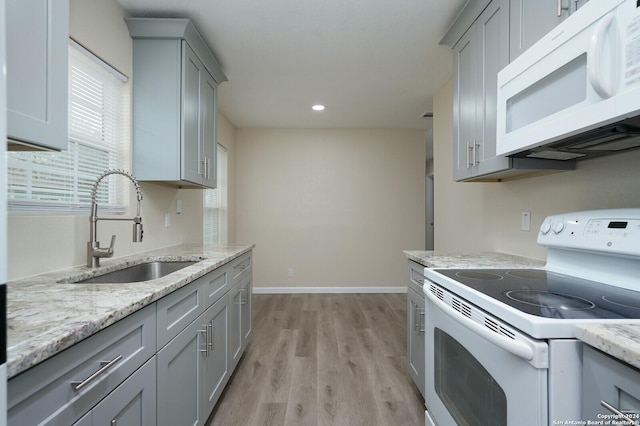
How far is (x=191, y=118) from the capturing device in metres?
2.26

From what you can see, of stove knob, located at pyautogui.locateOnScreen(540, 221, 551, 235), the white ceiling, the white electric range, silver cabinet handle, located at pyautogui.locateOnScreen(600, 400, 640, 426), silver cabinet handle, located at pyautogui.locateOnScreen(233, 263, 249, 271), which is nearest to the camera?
silver cabinet handle, located at pyautogui.locateOnScreen(600, 400, 640, 426)

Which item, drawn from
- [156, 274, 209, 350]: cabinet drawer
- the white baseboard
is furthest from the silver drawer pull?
the white baseboard

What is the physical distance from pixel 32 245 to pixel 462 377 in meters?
1.81

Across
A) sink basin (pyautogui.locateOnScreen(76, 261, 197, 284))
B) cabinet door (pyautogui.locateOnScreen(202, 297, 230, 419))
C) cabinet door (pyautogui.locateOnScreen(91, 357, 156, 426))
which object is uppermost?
sink basin (pyautogui.locateOnScreen(76, 261, 197, 284))

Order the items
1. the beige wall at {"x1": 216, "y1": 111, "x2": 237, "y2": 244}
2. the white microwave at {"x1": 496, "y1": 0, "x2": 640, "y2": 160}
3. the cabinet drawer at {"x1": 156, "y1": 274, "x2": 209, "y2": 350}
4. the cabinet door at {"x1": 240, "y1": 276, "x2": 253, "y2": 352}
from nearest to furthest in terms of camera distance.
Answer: the white microwave at {"x1": 496, "y1": 0, "x2": 640, "y2": 160} < the cabinet drawer at {"x1": 156, "y1": 274, "x2": 209, "y2": 350} < the cabinet door at {"x1": 240, "y1": 276, "x2": 253, "y2": 352} < the beige wall at {"x1": 216, "y1": 111, "x2": 237, "y2": 244}

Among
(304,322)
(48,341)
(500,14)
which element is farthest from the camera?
(304,322)

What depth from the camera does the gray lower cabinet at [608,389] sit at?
1.98ft

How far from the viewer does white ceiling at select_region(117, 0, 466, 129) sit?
201 cm

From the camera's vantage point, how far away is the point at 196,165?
7.77ft

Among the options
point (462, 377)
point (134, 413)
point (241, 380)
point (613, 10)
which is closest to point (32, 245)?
point (134, 413)

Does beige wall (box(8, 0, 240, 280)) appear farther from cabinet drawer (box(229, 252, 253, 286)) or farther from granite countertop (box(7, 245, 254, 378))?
cabinet drawer (box(229, 252, 253, 286))

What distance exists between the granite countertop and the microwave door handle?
1509 mm

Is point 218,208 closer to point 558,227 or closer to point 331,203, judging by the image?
point 331,203

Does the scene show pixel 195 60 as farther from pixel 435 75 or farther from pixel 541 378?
pixel 541 378
